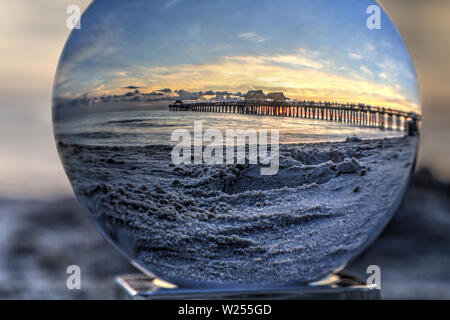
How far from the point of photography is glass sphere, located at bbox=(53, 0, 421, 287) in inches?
54.2

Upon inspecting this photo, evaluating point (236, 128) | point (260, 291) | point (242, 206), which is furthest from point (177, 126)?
point (260, 291)

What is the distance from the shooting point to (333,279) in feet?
5.49

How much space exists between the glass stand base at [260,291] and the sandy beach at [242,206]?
0.03 metres

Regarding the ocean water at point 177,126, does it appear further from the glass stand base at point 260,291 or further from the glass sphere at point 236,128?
the glass stand base at point 260,291

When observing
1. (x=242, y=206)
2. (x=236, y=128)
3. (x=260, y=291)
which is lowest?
(x=260, y=291)

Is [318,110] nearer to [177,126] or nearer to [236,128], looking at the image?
[236,128]

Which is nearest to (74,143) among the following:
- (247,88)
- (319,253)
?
(247,88)

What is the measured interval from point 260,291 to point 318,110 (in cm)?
48

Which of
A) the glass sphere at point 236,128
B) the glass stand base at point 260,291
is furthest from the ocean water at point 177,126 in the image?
the glass stand base at point 260,291

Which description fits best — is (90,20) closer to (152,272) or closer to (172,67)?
(172,67)

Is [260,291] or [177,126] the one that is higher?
[177,126]

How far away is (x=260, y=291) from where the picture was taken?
4.81 ft

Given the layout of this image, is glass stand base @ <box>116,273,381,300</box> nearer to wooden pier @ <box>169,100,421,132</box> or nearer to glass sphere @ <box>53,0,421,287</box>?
glass sphere @ <box>53,0,421,287</box>

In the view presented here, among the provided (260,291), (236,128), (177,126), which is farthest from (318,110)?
(260,291)
